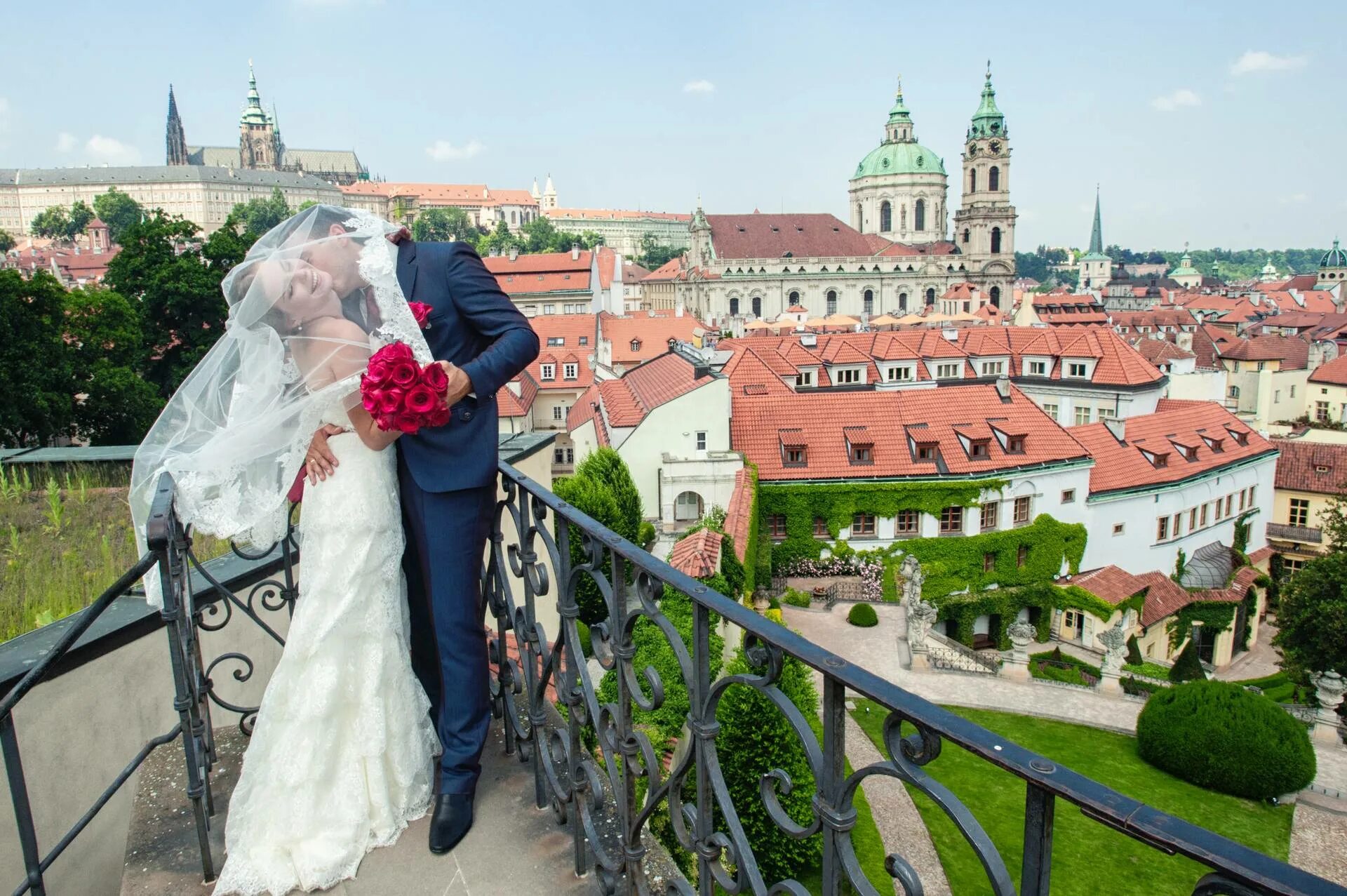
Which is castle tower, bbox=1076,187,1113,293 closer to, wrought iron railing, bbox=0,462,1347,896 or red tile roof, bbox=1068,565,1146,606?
red tile roof, bbox=1068,565,1146,606

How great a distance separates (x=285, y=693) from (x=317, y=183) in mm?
154822

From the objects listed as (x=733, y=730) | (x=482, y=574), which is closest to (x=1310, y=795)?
(x=733, y=730)

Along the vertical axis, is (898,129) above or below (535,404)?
above

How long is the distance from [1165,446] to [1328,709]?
45.5 ft

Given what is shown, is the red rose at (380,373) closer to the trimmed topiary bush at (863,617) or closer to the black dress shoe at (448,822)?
the black dress shoe at (448,822)

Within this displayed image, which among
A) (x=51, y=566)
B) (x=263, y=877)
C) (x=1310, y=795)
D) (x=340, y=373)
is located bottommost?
(x=1310, y=795)

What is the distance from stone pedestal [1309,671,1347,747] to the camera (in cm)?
2023

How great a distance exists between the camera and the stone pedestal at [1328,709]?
2023 centimetres

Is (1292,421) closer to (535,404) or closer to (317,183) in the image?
(535,404)

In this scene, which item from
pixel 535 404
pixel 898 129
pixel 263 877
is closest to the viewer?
pixel 263 877

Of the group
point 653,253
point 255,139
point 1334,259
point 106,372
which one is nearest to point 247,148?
→ point 255,139

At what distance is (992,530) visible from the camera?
2859 cm

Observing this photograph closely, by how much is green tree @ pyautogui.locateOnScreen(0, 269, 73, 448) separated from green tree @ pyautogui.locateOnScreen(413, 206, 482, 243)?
3446 inches

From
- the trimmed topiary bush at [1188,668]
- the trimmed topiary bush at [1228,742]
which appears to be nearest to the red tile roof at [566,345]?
the trimmed topiary bush at [1188,668]
